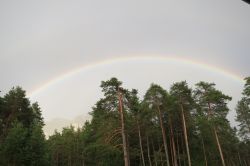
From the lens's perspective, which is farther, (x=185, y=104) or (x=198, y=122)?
(x=198, y=122)

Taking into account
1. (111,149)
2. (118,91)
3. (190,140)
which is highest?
(118,91)

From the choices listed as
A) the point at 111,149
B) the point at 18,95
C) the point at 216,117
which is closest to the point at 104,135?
the point at 111,149

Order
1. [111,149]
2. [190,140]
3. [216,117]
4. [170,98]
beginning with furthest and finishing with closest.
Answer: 1. [190,140]
2. [170,98]
3. [216,117]
4. [111,149]

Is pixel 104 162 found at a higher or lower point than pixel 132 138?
lower

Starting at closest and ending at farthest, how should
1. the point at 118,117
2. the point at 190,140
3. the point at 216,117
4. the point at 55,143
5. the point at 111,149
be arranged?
1. the point at 111,149
2. the point at 118,117
3. the point at 216,117
4. the point at 190,140
5. the point at 55,143

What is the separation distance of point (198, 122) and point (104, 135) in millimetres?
18824

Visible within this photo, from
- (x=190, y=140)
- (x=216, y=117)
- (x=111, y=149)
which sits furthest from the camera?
(x=190, y=140)

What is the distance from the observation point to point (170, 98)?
38875 mm

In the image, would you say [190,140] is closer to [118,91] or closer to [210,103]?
[210,103]

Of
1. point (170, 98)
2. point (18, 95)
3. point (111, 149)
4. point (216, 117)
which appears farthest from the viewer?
point (18, 95)

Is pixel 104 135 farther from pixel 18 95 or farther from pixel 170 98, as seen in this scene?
pixel 18 95

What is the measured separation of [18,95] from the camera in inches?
1900

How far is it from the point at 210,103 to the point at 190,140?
1043 centimetres

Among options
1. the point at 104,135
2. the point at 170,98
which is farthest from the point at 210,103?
the point at 104,135
